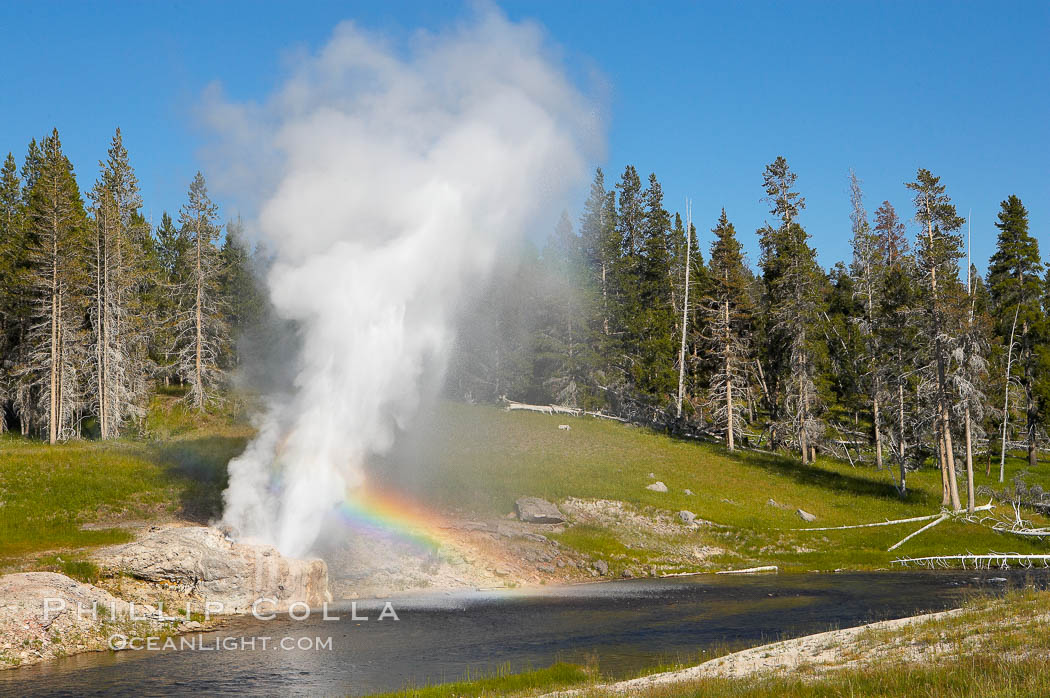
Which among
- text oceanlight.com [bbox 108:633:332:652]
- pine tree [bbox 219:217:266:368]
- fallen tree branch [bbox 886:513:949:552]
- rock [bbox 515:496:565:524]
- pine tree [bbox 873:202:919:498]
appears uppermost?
pine tree [bbox 219:217:266:368]

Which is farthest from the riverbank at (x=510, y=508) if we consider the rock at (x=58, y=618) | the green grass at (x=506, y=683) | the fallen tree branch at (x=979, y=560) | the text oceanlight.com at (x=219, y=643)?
the green grass at (x=506, y=683)

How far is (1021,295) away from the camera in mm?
69125

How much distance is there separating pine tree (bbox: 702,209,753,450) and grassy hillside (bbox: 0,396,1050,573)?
16.1ft

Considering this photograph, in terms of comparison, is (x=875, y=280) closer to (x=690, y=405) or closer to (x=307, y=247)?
(x=690, y=405)

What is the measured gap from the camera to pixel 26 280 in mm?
58656

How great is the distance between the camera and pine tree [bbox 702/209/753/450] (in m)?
69.4

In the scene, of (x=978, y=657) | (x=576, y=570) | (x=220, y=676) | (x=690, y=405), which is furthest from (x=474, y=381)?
(x=978, y=657)

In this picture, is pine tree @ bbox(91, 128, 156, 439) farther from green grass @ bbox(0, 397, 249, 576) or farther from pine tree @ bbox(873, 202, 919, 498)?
pine tree @ bbox(873, 202, 919, 498)

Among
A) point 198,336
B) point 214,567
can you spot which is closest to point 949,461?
point 214,567

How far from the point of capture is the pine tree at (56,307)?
58.6 metres

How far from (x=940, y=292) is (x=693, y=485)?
65.2ft

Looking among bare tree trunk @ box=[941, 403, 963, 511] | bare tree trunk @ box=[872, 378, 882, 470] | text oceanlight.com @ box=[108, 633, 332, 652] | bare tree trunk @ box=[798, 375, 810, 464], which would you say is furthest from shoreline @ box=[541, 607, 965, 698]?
bare tree trunk @ box=[798, 375, 810, 464]

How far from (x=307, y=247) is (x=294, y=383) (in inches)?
245

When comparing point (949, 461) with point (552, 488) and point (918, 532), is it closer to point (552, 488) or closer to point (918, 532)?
point (918, 532)
